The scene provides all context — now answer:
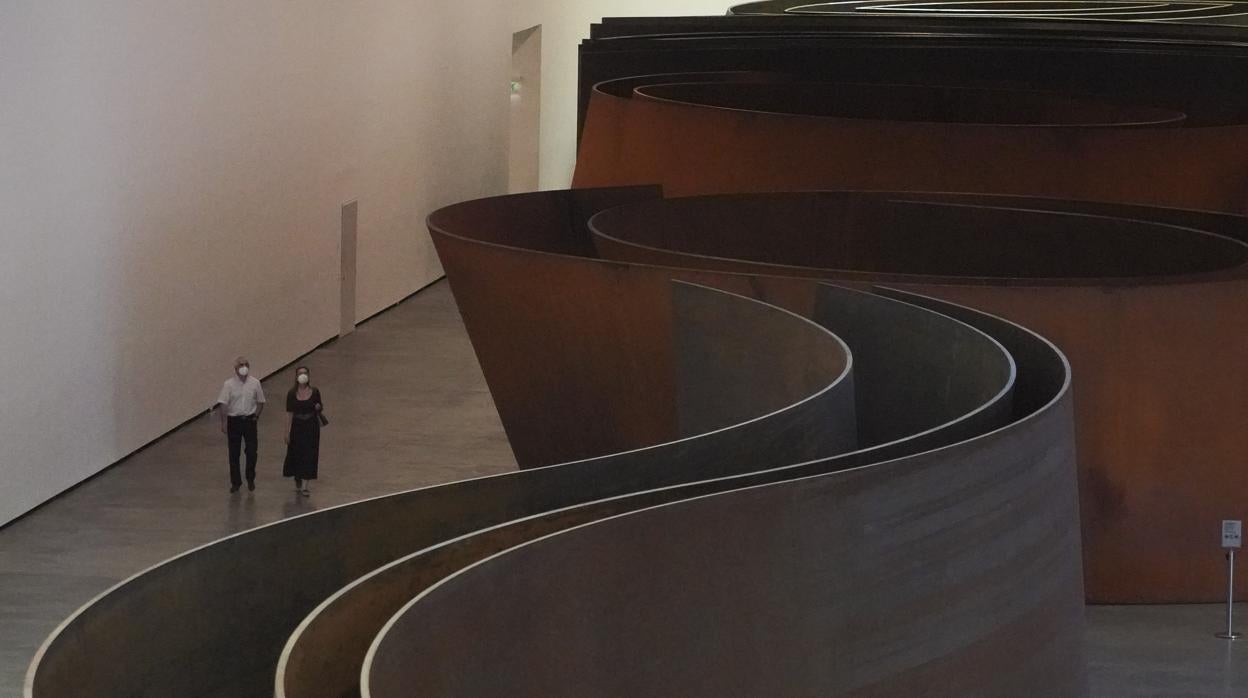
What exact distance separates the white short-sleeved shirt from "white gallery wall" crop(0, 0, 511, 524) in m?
1.15

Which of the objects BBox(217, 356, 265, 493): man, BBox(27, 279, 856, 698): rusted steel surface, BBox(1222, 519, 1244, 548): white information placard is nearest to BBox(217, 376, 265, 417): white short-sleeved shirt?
BBox(217, 356, 265, 493): man

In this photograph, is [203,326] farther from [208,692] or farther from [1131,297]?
[208,692]

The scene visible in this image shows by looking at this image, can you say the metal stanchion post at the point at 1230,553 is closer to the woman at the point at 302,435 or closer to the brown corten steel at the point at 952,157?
the brown corten steel at the point at 952,157

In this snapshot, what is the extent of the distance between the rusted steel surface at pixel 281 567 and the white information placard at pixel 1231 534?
4.78 meters

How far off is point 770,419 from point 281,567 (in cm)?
231

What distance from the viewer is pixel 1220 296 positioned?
10.9m

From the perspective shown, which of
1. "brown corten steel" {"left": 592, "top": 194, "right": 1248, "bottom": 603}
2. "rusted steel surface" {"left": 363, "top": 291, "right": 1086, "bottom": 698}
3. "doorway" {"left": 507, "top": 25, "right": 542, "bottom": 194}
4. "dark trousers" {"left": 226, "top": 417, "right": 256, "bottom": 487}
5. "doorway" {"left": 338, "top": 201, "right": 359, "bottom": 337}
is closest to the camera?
"rusted steel surface" {"left": 363, "top": 291, "right": 1086, "bottom": 698}

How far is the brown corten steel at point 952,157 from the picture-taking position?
1647cm

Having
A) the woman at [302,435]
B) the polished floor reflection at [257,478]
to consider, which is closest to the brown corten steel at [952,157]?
the polished floor reflection at [257,478]

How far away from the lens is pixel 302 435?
13.1m

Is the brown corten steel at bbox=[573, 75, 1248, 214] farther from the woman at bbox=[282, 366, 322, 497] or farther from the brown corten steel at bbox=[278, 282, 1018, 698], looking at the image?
the brown corten steel at bbox=[278, 282, 1018, 698]

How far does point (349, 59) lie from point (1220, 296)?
1086 cm

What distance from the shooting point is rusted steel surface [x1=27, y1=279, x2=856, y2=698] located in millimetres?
4938

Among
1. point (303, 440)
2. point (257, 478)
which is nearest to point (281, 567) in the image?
point (303, 440)
